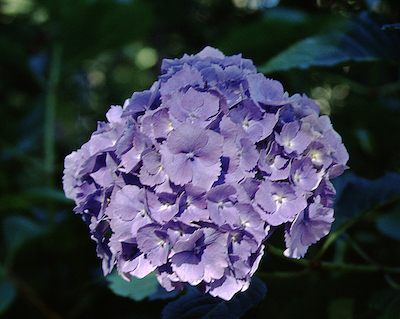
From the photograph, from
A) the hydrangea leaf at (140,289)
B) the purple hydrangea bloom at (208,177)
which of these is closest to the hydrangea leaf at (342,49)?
the purple hydrangea bloom at (208,177)

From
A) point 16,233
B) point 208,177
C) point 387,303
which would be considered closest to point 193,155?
point 208,177

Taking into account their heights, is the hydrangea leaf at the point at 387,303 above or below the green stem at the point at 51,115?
above

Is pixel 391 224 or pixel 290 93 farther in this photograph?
pixel 290 93

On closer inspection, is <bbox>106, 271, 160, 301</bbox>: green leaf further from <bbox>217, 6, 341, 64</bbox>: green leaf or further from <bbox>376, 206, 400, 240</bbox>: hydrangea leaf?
<bbox>217, 6, 341, 64</bbox>: green leaf

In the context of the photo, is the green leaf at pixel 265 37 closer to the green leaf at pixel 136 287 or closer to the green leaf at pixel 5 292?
the green leaf at pixel 136 287

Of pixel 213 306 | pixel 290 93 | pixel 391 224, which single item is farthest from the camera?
pixel 290 93

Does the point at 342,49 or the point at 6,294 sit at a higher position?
the point at 342,49

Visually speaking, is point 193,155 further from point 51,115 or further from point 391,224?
point 51,115
